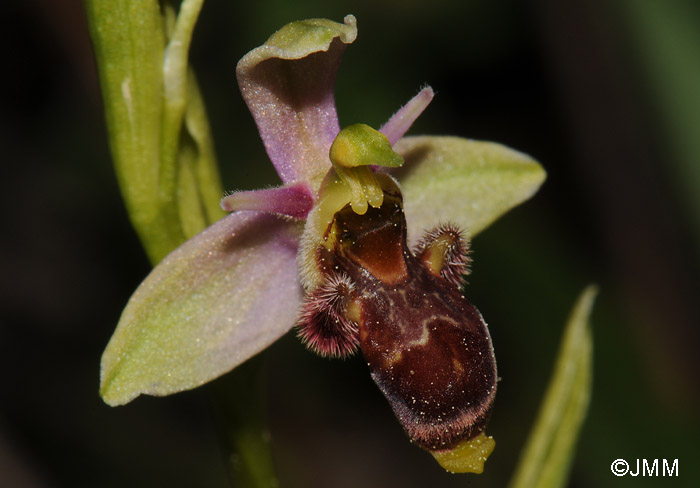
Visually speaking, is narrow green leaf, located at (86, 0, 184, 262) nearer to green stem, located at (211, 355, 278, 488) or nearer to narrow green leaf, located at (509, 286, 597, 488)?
green stem, located at (211, 355, 278, 488)

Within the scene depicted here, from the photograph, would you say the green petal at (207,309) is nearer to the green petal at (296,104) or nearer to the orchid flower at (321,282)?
the orchid flower at (321,282)

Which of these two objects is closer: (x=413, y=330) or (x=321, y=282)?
(x=413, y=330)

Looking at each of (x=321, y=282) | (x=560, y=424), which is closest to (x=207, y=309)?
(x=321, y=282)

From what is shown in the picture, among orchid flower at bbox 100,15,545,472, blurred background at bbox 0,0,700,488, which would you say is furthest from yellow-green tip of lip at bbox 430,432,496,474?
blurred background at bbox 0,0,700,488

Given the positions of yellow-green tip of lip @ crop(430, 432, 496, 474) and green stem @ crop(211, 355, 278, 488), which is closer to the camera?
yellow-green tip of lip @ crop(430, 432, 496, 474)

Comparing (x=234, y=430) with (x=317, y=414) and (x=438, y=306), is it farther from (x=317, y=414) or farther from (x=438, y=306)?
(x=317, y=414)

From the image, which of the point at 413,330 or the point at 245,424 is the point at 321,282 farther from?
the point at 245,424

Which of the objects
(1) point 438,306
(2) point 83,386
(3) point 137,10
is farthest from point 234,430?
(2) point 83,386
